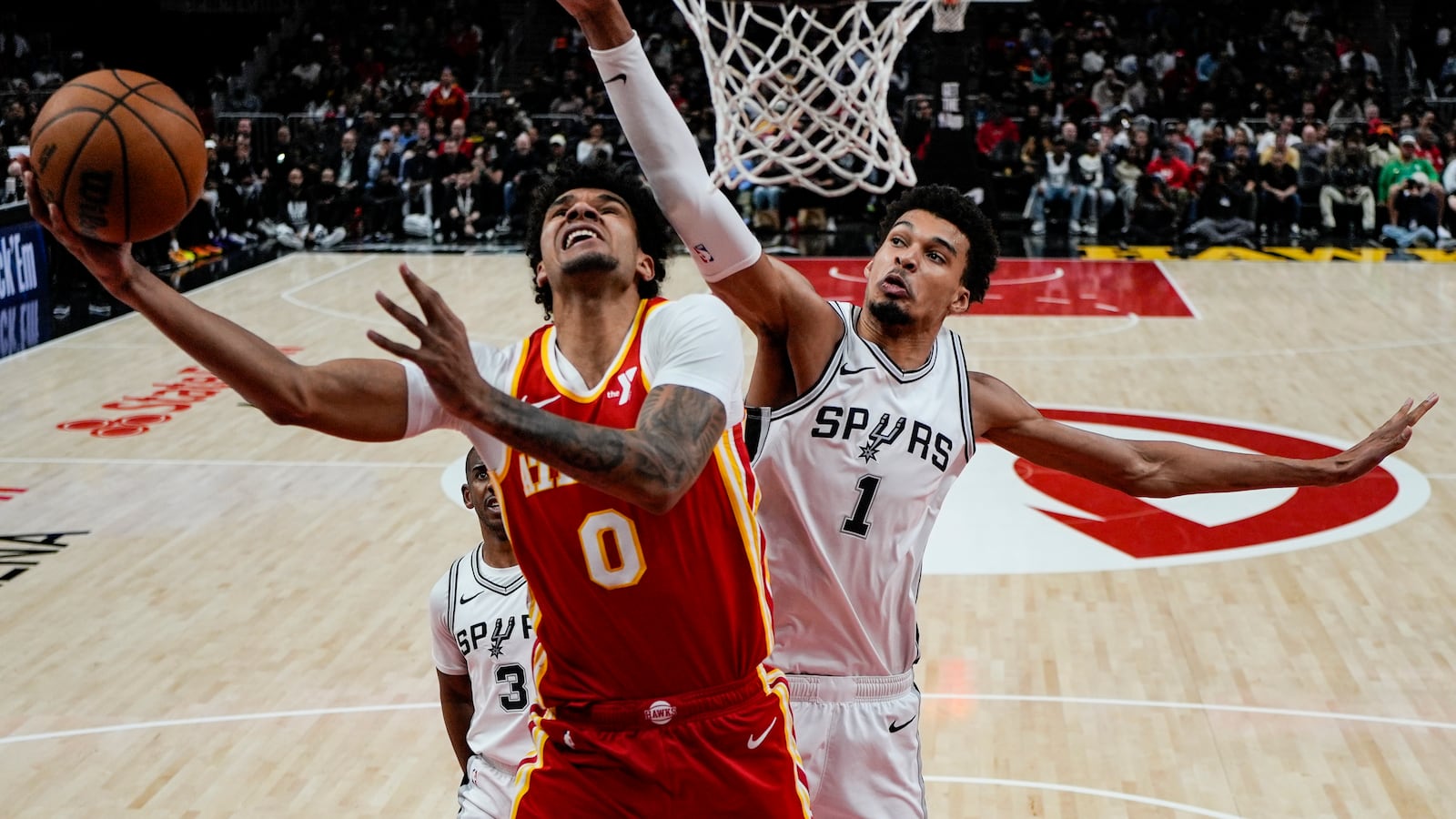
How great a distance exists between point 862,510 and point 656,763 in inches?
42.1

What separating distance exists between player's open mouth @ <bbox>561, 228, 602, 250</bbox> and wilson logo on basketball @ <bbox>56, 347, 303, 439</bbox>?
753 cm

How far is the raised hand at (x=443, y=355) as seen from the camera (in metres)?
2.46

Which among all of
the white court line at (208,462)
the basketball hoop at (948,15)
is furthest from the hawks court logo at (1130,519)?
the basketball hoop at (948,15)

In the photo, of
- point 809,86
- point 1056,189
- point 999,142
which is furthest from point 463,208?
point 809,86

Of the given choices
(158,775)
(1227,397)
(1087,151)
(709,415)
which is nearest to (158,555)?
(158,775)

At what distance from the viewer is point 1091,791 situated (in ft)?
18.1

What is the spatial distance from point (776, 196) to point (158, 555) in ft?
43.2

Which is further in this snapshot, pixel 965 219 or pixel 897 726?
pixel 965 219

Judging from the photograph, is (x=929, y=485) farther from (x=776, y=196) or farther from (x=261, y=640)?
(x=776, y=196)

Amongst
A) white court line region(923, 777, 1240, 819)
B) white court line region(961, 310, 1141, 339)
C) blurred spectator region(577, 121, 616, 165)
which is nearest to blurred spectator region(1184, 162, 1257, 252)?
white court line region(961, 310, 1141, 339)

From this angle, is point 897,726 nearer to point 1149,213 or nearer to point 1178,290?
point 1178,290

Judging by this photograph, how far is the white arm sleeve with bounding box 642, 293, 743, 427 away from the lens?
2.95 metres

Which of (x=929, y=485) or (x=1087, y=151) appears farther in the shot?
(x=1087, y=151)

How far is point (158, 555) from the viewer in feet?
26.8
